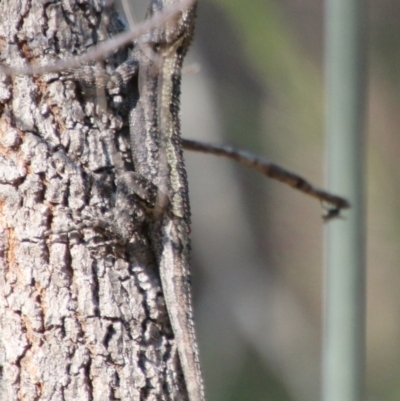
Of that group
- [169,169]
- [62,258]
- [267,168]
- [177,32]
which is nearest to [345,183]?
[267,168]

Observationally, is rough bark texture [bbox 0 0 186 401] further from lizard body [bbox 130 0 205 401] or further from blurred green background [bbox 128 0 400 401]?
blurred green background [bbox 128 0 400 401]

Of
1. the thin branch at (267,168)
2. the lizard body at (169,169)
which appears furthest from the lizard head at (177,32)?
the thin branch at (267,168)

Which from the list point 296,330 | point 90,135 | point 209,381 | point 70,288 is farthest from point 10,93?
point 296,330

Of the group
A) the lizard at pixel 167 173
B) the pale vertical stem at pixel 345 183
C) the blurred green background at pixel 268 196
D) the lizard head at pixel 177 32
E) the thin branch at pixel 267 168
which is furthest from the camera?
the blurred green background at pixel 268 196

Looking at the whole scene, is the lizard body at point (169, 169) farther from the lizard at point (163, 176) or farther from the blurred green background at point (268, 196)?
the blurred green background at point (268, 196)

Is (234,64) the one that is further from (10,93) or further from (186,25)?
(10,93)

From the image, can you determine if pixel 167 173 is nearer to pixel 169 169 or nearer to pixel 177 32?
pixel 169 169
